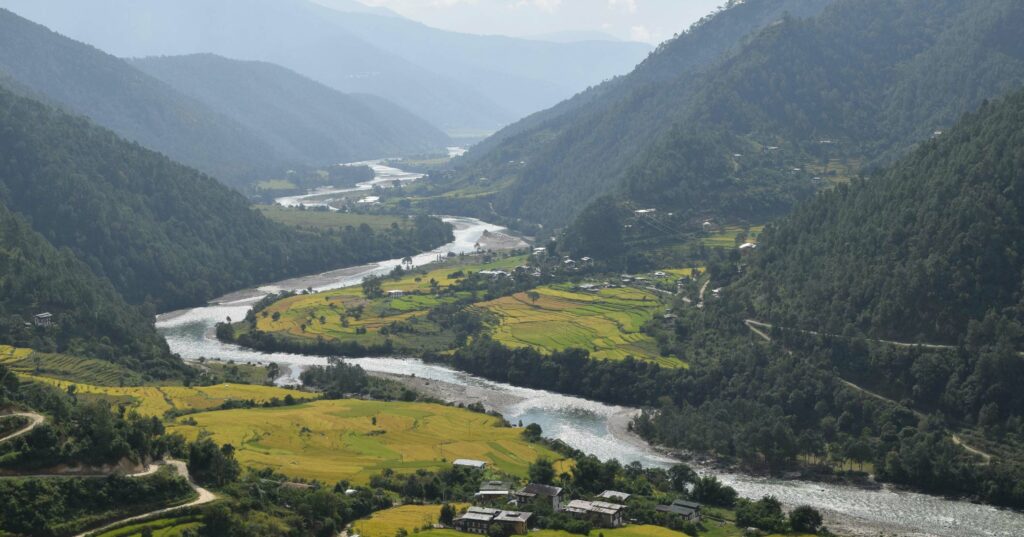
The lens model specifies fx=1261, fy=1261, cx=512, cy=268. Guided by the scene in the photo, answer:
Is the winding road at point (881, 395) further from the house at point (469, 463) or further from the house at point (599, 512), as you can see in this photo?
the house at point (469, 463)

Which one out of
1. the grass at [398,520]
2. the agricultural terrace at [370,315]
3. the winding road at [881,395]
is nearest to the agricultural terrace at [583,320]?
the agricultural terrace at [370,315]

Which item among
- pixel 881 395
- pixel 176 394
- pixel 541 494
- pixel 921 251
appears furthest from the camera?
pixel 921 251

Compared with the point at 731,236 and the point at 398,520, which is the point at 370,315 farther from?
the point at 398,520

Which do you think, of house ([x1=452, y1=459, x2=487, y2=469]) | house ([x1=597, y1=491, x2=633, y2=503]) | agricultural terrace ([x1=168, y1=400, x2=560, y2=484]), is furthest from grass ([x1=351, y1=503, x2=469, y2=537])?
house ([x1=452, y1=459, x2=487, y2=469])

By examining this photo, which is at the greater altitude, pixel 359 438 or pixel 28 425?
pixel 28 425

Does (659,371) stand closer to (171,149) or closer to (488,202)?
(488,202)

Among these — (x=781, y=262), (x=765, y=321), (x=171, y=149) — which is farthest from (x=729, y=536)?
(x=171, y=149)

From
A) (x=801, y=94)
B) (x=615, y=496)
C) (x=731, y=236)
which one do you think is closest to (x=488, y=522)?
(x=615, y=496)
